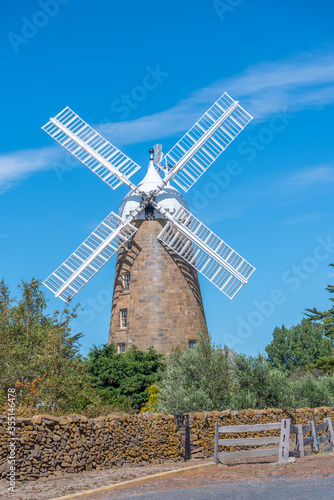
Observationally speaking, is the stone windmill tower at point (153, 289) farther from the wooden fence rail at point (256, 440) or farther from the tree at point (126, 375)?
the wooden fence rail at point (256, 440)

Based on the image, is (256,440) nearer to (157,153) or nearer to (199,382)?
(199,382)

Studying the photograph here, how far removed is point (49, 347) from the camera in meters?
18.8

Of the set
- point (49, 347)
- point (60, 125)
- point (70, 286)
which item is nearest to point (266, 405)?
point (49, 347)

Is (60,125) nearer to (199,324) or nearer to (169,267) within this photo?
(169,267)

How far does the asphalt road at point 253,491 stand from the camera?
32.2 ft

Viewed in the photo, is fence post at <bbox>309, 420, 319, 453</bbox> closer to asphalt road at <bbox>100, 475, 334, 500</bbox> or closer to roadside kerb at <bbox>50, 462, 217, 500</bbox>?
roadside kerb at <bbox>50, 462, 217, 500</bbox>

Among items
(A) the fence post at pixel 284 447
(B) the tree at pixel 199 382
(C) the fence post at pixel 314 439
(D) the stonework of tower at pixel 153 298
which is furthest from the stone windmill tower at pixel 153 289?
(A) the fence post at pixel 284 447

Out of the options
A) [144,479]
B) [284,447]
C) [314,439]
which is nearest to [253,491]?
[144,479]

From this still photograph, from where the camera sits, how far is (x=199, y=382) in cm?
2303

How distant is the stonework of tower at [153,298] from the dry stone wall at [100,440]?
10285mm

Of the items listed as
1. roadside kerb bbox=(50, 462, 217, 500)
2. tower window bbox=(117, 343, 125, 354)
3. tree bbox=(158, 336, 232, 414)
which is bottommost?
roadside kerb bbox=(50, 462, 217, 500)

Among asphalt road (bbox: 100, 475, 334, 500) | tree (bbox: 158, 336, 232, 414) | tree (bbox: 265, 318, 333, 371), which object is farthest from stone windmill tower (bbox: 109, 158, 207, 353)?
tree (bbox: 265, 318, 333, 371)

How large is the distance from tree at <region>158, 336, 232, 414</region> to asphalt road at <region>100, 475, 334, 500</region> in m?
9.75

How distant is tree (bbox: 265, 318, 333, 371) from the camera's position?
56.4 m
